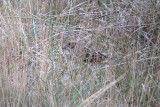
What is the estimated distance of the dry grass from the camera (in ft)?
5.83

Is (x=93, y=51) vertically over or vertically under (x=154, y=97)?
over

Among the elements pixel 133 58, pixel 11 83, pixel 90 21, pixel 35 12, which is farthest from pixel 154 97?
pixel 35 12

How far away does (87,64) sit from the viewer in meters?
2.24

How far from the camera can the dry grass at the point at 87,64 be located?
1.78 meters

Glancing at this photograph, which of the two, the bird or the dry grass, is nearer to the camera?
the dry grass

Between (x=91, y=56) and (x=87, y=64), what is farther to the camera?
(x=91, y=56)

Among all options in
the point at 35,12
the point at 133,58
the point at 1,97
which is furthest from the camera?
the point at 35,12

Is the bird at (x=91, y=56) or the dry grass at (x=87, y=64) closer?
the dry grass at (x=87, y=64)

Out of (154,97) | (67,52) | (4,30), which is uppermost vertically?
(4,30)

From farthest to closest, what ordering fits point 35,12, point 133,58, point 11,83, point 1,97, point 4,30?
point 35,12
point 4,30
point 133,58
point 11,83
point 1,97

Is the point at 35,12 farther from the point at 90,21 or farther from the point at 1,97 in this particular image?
the point at 1,97

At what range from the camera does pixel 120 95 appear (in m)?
1.85

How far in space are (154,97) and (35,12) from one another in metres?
1.66

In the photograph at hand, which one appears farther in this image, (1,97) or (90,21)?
(90,21)
